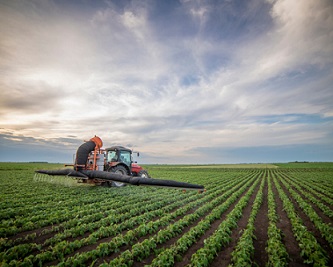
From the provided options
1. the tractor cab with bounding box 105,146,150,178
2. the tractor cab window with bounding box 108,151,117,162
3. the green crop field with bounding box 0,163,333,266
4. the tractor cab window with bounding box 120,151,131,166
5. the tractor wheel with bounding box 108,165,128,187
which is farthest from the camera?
the tractor cab window with bounding box 120,151,131,166

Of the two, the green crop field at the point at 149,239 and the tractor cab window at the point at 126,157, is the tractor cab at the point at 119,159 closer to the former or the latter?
the tractor cab window at the point at 126,157

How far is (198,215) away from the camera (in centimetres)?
841

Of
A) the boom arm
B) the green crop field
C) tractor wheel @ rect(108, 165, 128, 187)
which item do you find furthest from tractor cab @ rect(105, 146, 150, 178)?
the green crop field

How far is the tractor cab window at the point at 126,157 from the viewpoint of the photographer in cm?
1535

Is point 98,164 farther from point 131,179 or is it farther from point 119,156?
point 131,179

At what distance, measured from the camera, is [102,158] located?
14102mm

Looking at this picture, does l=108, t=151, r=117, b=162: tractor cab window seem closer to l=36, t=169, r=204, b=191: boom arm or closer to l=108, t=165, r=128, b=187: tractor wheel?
l=108, t=165, r=128, b=187: tractor wheel

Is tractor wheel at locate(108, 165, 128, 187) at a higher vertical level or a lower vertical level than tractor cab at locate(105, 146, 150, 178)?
lower

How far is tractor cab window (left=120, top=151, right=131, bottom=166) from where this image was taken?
15.4 m

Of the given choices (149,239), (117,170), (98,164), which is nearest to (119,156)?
(117,170)

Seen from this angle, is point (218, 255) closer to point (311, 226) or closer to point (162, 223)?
point (162, 223)

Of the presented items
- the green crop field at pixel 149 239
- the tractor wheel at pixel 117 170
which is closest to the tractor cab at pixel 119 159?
the tractor wheel at pixel 117 170

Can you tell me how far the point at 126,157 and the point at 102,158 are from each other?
2.11m

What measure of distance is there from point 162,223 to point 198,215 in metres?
2.05
